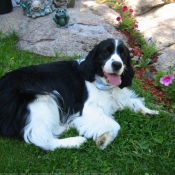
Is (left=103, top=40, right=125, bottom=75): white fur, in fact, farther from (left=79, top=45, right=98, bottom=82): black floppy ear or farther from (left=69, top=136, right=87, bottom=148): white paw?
(left=69, top=136, right=87, bottom=148): white paw

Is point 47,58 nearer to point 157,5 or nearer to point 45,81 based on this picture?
point 45,81

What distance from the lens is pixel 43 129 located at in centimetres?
303

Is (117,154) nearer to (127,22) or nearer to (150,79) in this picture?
(150,79)

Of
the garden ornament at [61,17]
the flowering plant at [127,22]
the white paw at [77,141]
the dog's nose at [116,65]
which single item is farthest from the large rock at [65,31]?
the white paw at [77,141]

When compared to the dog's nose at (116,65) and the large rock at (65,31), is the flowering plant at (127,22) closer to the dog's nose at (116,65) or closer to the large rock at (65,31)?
the large rock at (65,31)

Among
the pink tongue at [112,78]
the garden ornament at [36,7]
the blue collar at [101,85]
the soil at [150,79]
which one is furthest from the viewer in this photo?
the garden ornament at [36,7]

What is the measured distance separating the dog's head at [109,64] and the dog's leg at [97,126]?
1.40 feet

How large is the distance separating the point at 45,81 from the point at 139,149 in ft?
4.59

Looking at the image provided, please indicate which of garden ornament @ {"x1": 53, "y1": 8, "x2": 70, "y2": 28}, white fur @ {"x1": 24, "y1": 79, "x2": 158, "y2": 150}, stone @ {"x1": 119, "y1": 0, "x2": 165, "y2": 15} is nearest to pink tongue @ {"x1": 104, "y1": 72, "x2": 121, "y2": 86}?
white fur @ {"x1": 24, "y1": 79, "x2": 158, "y2": 150}

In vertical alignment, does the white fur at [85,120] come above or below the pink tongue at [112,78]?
below

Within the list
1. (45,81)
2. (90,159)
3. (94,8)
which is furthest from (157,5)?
(90,159)

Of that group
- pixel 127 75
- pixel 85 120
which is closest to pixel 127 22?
pixel 127 75

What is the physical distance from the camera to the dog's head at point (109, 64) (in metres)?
3.13

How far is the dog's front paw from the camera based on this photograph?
3012 millimetres
